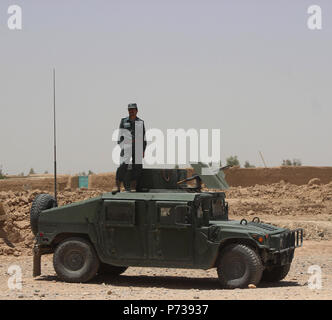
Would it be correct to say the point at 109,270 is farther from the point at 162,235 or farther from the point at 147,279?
the point at 162,235

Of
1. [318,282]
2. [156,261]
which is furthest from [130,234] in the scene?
[318,282]

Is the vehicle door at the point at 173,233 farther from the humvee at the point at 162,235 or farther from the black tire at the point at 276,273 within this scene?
the black tire at the point at 276,273

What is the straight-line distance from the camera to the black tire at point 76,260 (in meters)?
12.7

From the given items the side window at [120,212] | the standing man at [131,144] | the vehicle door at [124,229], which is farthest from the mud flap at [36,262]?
the standing man at [131,144]

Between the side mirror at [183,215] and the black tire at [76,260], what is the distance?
167 centimetres

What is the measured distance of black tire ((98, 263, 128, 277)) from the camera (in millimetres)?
13609

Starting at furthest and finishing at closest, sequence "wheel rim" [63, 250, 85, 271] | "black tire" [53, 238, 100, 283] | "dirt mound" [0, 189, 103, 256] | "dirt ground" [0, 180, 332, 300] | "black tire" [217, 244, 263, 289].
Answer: "dirt mound" [0, 189, 103, 256] → "wheel rim" [63, 250, 85, 271] → "black tire" [53, 238, 100, 283] → "black tire" [217, 244, 263, 289] → "dirt ground" [0, 180, 332, 300]

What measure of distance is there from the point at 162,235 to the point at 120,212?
0.82 meters

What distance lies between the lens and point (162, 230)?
12.2 meters

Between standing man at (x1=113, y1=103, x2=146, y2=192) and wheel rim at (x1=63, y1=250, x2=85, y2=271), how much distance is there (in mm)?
1382

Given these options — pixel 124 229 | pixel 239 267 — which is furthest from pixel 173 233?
pixel 239 267

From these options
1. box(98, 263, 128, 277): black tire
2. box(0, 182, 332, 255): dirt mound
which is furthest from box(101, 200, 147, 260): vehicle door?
box(0, 182, 332, 255): dirt mound

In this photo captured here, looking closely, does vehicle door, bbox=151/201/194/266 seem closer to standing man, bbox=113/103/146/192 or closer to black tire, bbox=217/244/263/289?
black tire, bbox=217/244/263/289

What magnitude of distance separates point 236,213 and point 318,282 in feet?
61.5
